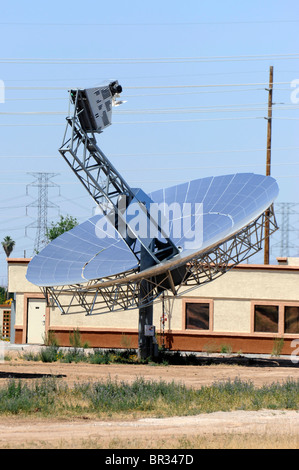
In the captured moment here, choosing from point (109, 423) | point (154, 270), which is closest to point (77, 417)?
point (109, 423)

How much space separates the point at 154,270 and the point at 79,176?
4.89 metres

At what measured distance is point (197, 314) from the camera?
166 feet

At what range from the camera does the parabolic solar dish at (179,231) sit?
3425cm

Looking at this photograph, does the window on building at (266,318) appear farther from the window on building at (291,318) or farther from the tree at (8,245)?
the tree at (8,245)

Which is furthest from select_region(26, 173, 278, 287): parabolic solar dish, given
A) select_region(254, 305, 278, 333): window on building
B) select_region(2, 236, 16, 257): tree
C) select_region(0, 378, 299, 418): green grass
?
select_region(2, 236, 16, 257): tree

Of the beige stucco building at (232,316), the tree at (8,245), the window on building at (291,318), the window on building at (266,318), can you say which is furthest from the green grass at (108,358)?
the tree at (8,245)

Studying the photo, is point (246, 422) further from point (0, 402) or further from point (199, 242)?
point (199, 242)

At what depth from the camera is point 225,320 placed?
5022 cm

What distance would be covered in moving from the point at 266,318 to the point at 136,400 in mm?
27942

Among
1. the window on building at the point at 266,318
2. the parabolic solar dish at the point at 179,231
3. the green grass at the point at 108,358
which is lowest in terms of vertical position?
the green grass at the point at 108,358

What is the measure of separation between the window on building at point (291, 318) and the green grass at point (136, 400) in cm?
2365

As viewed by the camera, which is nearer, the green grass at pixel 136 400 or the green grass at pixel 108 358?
the green grass at pixel 136 400

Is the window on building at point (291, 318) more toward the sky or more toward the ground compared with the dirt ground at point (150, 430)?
more toward the sky

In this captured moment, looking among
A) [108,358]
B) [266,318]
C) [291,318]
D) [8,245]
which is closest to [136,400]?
[108,358]
